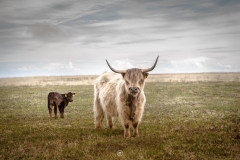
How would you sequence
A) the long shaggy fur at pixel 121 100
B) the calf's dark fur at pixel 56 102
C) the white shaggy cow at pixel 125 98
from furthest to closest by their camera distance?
the calf's dark fur at pixel 56 102
the long shaggy fur at pixel 121 100
the white shaggy cow at pixel 125 98

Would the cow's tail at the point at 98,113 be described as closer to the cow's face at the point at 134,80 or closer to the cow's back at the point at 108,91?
the cow's back at the point at 108,91

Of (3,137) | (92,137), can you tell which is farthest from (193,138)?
(3,137)

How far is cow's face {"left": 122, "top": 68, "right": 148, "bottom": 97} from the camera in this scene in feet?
27.6

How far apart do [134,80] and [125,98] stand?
1006 mm

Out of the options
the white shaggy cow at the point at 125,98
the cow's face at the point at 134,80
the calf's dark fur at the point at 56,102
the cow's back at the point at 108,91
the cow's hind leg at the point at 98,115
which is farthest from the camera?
the calf's dark fur at the point at 56,102

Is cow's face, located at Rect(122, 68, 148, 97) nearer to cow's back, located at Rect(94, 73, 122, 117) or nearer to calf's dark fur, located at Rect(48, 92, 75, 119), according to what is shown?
cow's back, located at Rect(94, 73, 122, 117)

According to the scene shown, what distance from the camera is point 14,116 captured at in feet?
54.7

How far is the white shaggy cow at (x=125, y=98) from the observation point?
871cm

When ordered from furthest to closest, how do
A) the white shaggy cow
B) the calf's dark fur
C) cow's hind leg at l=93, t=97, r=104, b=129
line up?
the calf's dark fur, cow's hind leg at l=93, t=97, r=104, b=129, the white shaggy cow

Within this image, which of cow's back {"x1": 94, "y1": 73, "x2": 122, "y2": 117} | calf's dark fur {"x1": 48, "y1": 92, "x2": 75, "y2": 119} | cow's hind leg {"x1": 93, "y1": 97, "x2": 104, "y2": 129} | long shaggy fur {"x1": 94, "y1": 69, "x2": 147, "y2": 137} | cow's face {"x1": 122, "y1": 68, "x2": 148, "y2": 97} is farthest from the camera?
calf's dark fur {"x1": 48, "y1": 92, "x2": 75, "y2": 119}

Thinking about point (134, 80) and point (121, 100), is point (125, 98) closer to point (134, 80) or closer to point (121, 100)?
point (121, 100)

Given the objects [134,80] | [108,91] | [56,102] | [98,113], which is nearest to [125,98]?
[134,80]

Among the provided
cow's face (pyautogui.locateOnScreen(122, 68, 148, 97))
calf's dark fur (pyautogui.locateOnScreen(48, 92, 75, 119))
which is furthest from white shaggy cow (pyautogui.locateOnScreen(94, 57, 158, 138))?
calf's dark fur (pyautogui.locateOnScreen(48, 92, 75, 119))

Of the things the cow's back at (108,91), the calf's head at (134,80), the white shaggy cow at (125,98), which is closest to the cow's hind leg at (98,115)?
the white shaggy cow at (125,98)
